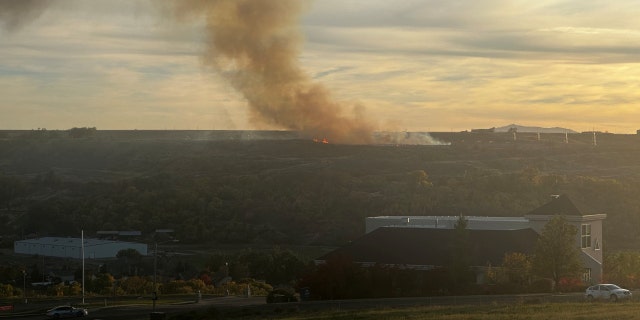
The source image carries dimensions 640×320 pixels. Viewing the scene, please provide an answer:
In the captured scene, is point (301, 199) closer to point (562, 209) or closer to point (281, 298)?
point (562, 209)

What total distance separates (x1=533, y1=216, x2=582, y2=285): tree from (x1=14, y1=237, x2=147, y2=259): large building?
168 ft

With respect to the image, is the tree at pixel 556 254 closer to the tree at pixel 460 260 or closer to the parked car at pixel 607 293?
the tree at pixel 460 260

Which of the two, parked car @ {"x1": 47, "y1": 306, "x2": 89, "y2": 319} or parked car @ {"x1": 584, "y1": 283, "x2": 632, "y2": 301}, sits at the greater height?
parked car @ {"x1": 584, "y1": 283, "x2": 632, "y2": 301}

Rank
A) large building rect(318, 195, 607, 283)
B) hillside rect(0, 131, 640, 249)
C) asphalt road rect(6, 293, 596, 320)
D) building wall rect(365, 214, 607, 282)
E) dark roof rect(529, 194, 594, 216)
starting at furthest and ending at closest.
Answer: hillside rect(0, 131, 640, 249), dark roof rect(529, 194, 594, 216), building wall rect(365, 214, 607, 282), large building rect(318, 195, 607, 283), asphalt road rect(6, 293, 596, 320)

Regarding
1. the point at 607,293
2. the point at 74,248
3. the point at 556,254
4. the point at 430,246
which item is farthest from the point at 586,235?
the point at 74,248

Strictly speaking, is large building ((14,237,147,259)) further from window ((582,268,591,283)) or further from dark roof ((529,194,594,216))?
window ((582,268,591,283))

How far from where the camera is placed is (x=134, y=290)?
7712 centimetres

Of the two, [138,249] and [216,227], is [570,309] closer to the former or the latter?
[138,249]

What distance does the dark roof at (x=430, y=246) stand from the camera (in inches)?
2594

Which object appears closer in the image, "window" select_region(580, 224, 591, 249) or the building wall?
the building wall

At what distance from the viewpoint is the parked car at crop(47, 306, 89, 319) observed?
2207 inches

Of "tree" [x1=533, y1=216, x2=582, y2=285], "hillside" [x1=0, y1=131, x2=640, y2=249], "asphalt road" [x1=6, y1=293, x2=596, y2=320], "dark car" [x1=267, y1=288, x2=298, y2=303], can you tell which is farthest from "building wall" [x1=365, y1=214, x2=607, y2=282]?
"hillside" [x1=0, y1=131, x2=640, y2=249]

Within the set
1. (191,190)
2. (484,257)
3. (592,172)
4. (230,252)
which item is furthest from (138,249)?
(592,172)

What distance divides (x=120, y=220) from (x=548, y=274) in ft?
254
